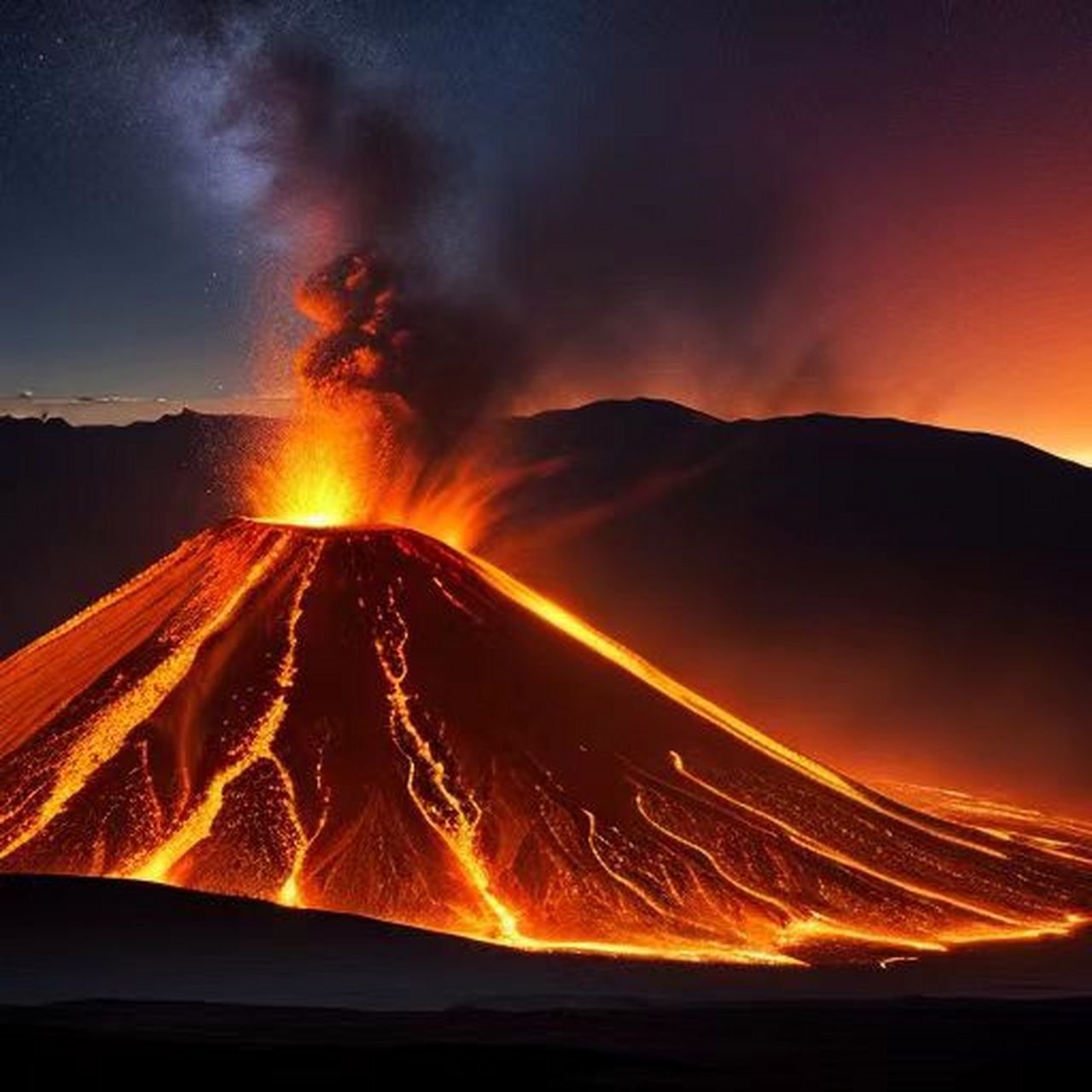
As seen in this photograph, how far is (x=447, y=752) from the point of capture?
113 ft

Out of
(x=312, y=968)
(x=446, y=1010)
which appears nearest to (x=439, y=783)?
(x=312, y=968)

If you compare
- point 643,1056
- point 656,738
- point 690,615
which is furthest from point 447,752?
point 690,615

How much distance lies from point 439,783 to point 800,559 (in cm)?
6138

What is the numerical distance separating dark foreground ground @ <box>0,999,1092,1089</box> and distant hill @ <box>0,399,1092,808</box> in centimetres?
4331

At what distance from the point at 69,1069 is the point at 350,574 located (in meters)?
20.8

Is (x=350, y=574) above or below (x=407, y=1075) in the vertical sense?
above

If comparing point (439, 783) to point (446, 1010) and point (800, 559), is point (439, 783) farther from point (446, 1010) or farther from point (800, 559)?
point (800, 559)

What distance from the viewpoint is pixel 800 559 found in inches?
3666

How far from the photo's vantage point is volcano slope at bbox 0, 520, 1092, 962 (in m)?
30.8

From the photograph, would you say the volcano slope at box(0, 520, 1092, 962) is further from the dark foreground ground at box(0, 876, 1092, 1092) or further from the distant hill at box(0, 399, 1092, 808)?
the distant hill at box(0, 399, 1092, 808)

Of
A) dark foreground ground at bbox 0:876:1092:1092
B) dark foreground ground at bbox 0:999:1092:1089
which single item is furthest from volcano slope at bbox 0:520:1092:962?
dark foreground ground at bbox 0:999:1092:1089

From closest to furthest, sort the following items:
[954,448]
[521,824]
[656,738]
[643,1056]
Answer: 1. [643,1056]
2. [521,824]
3. [656,738]
4. [954,448]

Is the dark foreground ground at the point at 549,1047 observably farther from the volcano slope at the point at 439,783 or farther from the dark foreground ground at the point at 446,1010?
the volcano slope at the point at 439,783

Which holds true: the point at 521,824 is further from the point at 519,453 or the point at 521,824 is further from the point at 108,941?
the point at 519,453
